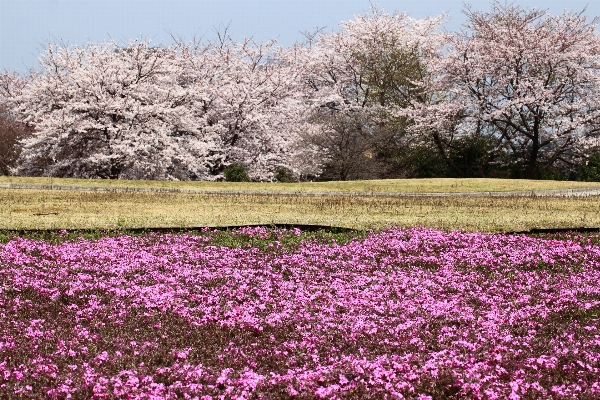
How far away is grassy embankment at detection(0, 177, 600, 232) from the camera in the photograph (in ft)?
56.4

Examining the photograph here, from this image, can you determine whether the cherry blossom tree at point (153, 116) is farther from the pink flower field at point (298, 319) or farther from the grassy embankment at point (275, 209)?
the pink flower field at point (298, 319)

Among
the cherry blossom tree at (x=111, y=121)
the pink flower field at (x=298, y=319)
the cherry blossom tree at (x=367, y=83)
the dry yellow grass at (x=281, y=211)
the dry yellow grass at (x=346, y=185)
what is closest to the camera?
the pink flower field at (x=298, y=319)

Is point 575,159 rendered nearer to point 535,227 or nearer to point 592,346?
point 535,227

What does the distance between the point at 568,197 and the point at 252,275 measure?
60.5 feet

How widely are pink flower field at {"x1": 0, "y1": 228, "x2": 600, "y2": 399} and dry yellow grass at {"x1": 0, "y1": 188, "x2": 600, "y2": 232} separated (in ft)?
8.55

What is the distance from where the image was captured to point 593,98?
139ft

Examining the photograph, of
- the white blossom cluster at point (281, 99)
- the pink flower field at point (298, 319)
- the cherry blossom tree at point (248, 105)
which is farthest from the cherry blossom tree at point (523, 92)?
the pink flower field at point (298, 319)

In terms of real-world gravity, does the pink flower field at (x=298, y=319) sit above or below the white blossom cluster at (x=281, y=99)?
below

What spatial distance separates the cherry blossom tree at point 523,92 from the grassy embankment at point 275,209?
1359 cm

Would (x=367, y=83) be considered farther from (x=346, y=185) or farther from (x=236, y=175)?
(x=346, y=185)

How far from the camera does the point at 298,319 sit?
8.95 meters

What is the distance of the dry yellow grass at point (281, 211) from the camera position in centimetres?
1714

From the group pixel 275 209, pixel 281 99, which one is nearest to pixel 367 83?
pixel 281 99

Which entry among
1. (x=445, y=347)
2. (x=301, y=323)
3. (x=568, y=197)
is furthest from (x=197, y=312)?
(x=568, y=197)
